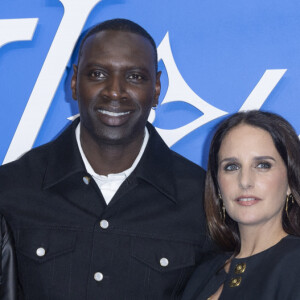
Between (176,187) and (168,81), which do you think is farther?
(168,81)

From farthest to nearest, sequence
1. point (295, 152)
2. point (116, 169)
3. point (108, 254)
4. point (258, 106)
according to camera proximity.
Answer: point (258, 106) < point (116, 169) < point (108, 254) < point (295, 152)

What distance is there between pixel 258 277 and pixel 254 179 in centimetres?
28

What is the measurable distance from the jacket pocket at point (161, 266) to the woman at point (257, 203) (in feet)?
0.22

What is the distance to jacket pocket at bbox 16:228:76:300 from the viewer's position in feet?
6.11

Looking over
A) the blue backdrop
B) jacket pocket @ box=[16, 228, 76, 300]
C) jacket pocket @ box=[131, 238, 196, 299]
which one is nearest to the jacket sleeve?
jacket pocket @ box=[16, 228, 76, 300]

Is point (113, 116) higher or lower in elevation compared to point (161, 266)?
higher

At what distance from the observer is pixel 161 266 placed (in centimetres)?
193

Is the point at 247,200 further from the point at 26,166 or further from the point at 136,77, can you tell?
the point at 26,166

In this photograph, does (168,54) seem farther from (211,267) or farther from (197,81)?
(211,267)

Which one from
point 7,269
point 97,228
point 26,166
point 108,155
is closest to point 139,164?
point 108,155

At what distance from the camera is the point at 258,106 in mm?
2398

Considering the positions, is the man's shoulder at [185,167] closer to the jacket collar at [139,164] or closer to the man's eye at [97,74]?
the jacket collar at [139,164]

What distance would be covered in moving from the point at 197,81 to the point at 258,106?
27cm

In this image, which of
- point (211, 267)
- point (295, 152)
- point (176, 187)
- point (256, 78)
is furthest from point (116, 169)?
point (256, 78)
